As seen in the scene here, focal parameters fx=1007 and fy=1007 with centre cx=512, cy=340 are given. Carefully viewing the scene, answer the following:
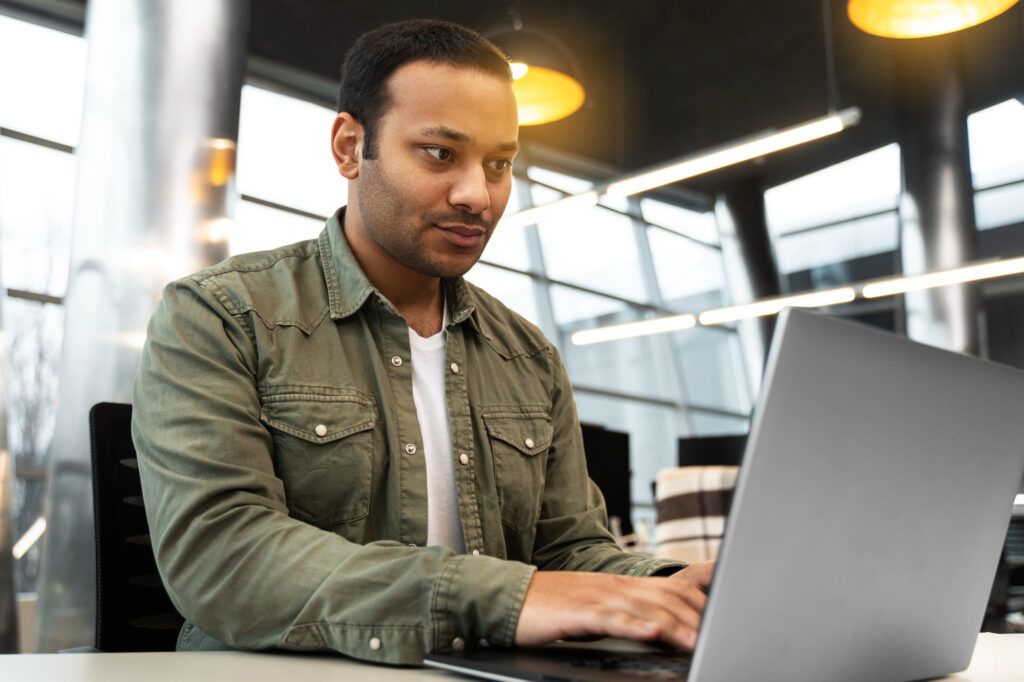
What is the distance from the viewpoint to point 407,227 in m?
1.38

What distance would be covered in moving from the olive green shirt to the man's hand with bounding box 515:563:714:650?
0.07 ft

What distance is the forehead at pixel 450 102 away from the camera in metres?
1.34

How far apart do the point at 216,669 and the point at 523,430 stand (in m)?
0.72

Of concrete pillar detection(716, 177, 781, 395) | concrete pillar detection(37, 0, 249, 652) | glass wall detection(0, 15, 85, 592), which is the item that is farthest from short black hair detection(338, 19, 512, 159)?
concrete pillar detection(716, 177, 781, 395)

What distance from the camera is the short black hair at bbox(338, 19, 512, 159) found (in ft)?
4.55

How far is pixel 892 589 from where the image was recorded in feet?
2.48

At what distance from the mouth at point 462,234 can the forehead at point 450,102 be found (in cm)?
12

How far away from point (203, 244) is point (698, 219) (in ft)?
26.8

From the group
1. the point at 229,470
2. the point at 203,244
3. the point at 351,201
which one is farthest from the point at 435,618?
the point at 203,244

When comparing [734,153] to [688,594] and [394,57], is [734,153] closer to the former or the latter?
[394,57]

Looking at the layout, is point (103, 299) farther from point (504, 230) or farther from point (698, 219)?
point (698, 219)

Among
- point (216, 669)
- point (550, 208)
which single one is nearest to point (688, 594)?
point (216, 669)

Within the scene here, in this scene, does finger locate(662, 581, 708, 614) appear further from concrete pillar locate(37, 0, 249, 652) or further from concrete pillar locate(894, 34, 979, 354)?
concrete pillar locate(894, 34, 979, 354)

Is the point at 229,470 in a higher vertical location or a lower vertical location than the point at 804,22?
lower
